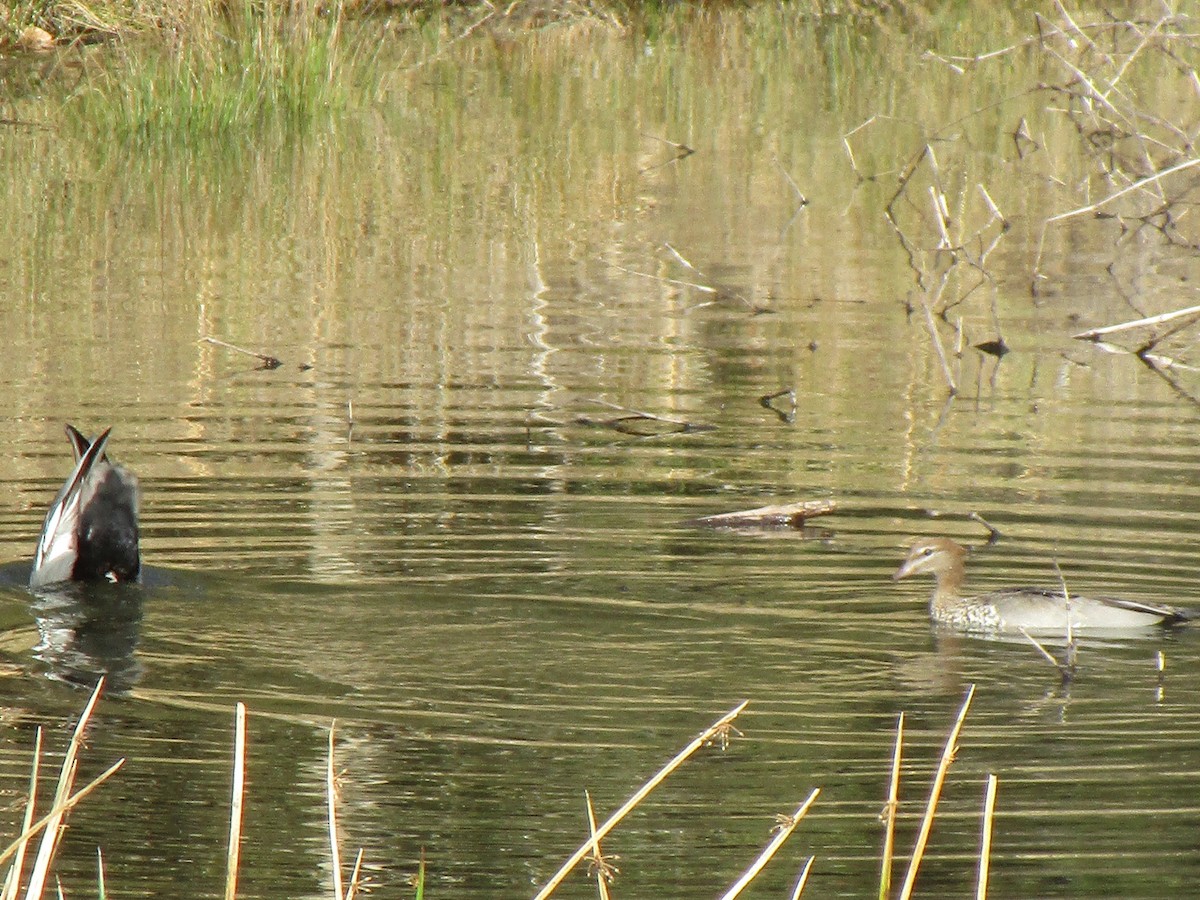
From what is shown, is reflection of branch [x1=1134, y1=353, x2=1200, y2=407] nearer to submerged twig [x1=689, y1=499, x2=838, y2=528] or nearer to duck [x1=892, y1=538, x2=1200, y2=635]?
submerged twig [x1=689, y1=499, x2=838, y2=528]

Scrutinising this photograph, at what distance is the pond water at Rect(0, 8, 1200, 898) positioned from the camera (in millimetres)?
5453

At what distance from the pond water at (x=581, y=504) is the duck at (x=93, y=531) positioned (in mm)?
184

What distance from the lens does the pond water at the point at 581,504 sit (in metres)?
5.45

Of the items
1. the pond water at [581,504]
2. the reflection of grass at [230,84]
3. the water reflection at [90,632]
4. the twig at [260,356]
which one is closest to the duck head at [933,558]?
the pond water at [581,504]

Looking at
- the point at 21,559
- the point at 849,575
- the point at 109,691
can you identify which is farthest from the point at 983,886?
the point at 21,559

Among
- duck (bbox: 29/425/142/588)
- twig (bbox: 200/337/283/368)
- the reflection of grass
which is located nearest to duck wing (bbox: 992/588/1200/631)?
duck (bbox: 29/425/142/588)

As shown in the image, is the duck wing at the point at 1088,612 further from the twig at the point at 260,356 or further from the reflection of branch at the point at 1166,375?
the twig at the point at 260,356

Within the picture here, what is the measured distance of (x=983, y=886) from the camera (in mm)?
3545

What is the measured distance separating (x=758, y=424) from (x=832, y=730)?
178 inches

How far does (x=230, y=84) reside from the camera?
19391 millimetres

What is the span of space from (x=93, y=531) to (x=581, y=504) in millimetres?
2128

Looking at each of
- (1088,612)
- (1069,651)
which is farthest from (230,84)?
(1069,651)

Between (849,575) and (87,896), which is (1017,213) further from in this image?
(87,896)

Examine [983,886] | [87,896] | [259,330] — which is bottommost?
[87,896]
